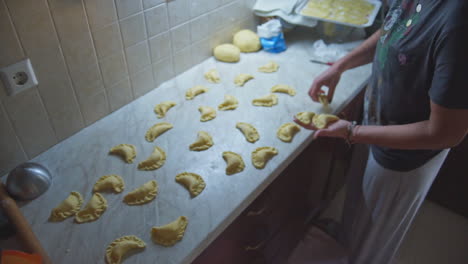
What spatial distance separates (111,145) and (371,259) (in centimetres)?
95

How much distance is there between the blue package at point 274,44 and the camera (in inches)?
57.9

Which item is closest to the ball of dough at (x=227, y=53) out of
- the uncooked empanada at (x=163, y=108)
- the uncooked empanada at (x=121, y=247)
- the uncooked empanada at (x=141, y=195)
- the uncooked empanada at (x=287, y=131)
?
the uncooked empanada at (x=163, y=108)

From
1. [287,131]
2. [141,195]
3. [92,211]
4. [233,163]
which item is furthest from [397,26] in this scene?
[92,211]

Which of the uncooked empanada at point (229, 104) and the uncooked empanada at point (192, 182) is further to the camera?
the uncooked empanada at point (229, 104)

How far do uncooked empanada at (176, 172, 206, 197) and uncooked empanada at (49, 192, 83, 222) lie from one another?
0.24 m

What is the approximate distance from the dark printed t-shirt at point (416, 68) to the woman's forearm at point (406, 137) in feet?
0.25

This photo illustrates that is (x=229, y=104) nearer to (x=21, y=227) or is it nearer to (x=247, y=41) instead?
(x=247, y=41)

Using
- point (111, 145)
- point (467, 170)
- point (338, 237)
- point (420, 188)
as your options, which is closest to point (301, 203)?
point (338, 237)

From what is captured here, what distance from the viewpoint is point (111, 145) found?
103 cm

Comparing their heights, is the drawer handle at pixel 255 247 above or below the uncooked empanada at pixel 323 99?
below

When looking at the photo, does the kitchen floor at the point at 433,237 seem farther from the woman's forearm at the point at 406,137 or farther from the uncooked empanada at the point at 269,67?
the woman's forearm at the point at 406,137

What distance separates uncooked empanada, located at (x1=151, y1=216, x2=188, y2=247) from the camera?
771mm

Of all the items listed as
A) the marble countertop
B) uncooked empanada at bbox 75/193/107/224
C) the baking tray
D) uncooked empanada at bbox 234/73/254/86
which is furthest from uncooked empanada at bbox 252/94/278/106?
uncooked empanada at bbox 75/193/107/224

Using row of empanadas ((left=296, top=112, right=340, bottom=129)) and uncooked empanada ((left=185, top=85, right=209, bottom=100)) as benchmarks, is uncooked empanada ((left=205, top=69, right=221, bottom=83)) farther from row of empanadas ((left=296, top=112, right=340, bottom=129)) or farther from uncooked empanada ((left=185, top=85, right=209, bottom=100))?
row of empanadas ((left=296, top=112, right=340, bottom=129))
